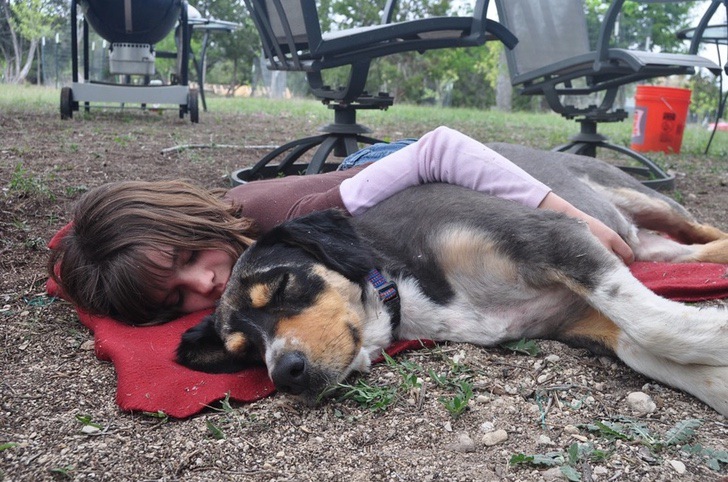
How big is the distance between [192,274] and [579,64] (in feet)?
16.1

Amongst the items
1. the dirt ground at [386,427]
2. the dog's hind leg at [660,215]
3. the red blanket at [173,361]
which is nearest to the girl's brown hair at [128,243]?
the red blanket at [173,361]

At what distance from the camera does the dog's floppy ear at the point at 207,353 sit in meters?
2.96

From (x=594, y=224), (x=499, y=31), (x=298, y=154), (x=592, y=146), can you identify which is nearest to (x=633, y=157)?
(x=592, y=146)

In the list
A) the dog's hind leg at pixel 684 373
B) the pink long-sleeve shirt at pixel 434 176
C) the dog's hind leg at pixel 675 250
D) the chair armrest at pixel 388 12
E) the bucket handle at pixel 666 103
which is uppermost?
the chair armrest at pixel 388 12

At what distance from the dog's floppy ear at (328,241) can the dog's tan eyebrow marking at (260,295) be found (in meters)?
0.25

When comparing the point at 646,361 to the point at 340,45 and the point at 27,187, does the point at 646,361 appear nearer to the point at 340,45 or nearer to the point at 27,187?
the point at 340,45

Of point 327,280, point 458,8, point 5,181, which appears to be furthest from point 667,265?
point 458,8

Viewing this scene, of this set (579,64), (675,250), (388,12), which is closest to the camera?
(675,250)

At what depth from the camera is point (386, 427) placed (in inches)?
94.5

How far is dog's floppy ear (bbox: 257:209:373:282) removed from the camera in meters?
2.96

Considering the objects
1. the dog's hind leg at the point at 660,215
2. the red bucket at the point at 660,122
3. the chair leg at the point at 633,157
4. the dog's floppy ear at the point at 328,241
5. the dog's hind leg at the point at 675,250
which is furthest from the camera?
the red bucket at the point at 660,122

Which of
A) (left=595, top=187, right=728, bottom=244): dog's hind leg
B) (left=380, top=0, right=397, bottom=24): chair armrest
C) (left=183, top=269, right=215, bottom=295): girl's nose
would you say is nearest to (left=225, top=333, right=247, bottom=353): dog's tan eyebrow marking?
(left=183, top=269, right=215, bottom=295): girl's nose

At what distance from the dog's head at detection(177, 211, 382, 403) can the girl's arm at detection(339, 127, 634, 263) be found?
401 mm

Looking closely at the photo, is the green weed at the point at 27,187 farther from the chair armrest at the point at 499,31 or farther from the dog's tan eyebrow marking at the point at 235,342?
the chair armrest at the point at 499,31
